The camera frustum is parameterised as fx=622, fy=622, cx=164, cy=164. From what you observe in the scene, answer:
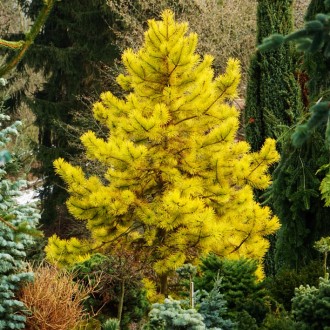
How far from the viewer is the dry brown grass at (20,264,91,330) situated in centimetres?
521

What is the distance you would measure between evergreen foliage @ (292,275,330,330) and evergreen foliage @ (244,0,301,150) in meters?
5.69

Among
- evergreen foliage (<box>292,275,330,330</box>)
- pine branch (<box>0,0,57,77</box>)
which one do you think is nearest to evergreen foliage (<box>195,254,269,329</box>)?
evergreen foliage (<box>292,275,330,330</box>)

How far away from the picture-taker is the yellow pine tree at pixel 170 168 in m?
6.83

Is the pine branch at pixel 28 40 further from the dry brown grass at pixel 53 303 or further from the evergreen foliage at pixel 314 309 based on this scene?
the dry brown grass at pixel 53 303

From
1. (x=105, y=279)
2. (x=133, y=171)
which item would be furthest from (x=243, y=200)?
(x=105, y=279)

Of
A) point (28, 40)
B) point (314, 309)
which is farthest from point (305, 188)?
point (28, 40)

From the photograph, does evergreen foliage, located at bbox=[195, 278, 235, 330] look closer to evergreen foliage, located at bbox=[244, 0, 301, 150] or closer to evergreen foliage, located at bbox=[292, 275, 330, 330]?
evergreen foliage, located at bbox=[292, 275, 330, 330]

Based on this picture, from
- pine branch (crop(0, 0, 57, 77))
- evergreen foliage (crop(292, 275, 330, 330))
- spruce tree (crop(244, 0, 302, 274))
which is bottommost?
evergreen foliage (crop(292, 275, 330, 330))

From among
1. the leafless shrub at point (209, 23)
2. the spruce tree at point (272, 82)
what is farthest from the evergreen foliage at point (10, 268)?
the leafless shrub at point (209, 23)

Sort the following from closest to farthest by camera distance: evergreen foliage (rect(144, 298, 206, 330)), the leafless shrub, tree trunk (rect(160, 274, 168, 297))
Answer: evergreen foliage (rect(144, 298, 206, 330)) < tree trunk (rect(160, 274, 168, 297)) < the leafless shrub

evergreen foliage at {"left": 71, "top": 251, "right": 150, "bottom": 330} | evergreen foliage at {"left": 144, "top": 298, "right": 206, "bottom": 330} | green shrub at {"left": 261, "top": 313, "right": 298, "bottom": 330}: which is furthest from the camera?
evergreen foliage at {"left": 71, "top": 251, "right": 150, "bottom": 330}

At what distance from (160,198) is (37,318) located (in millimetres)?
2444

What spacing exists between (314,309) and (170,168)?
3.71 m

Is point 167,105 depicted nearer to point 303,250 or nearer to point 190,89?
point 190,89
